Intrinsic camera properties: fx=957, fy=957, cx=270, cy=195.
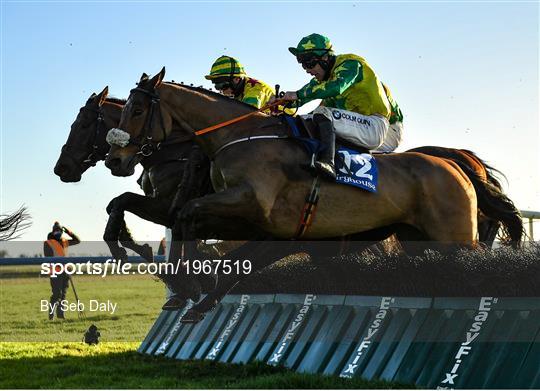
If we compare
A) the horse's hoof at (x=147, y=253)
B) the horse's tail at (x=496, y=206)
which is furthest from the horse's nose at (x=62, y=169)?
the horse's tail at (x=496, y=206)

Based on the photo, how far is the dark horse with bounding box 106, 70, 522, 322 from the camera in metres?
6.50

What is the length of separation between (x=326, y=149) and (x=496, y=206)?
189 centimetres

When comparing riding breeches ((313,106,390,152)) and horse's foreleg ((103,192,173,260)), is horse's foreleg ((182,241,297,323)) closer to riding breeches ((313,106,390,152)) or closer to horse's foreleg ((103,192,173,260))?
riding breeches ((313,106,390,152))

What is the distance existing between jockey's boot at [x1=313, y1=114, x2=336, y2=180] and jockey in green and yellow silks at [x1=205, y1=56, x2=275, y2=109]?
1.34 m

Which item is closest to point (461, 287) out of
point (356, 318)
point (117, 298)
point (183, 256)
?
point (356, 318)

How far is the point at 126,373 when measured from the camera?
8336mm

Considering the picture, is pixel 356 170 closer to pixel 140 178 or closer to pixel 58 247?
pixel 140 178

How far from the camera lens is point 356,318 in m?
6.91

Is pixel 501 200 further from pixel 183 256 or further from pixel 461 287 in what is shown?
pixel 183 256

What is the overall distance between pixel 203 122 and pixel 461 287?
219 cm

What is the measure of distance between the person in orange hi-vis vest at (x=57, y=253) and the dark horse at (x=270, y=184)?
6238 millimetres

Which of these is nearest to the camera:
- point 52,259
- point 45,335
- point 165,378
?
point 165,378

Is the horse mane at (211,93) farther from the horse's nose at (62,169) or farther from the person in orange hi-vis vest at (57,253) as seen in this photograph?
the person in orange hi-vis vest at (57,253)

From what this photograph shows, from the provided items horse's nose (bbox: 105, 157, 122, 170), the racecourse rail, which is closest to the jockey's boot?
horse's nose (bbox: 105, 157, 122, 170)
